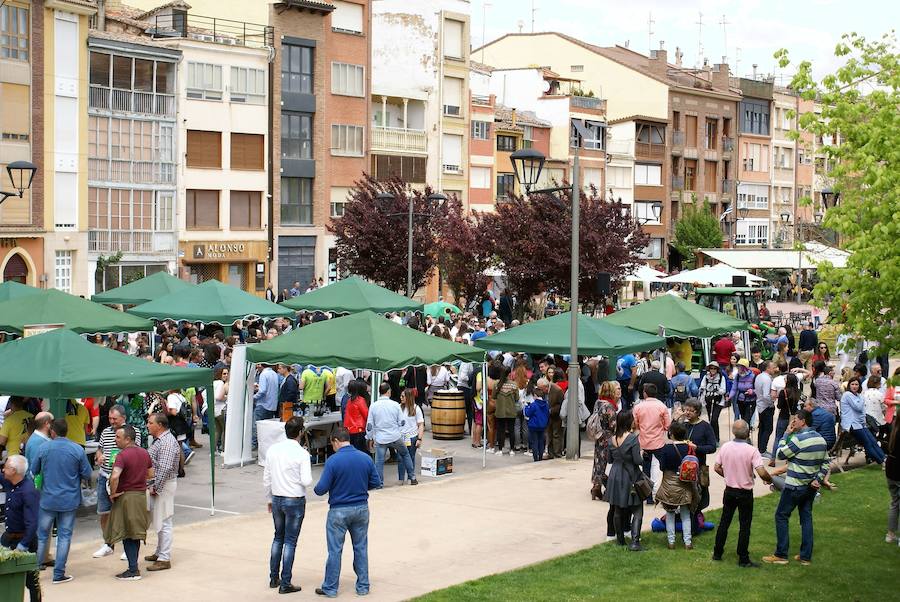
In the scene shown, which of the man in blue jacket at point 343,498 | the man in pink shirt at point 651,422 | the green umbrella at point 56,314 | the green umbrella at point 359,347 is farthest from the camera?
the green umbrella at point 56,314

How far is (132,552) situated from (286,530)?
1788 millimetres

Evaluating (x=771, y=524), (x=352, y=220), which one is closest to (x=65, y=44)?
(x=352, y=220)

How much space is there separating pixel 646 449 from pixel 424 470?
4477mm

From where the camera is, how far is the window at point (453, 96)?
7088 centimetres

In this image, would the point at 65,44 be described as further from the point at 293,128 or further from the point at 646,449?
the point at 646,449

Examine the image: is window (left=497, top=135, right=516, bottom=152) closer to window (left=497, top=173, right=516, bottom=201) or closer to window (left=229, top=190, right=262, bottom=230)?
window (left=497, top=173, right=516, bottom=201)

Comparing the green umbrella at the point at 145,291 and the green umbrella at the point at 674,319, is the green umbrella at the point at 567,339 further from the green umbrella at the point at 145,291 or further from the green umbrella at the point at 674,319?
the green umbrella at the point at 145,291

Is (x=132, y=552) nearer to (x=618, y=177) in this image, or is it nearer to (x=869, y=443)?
(x=869, y=443)

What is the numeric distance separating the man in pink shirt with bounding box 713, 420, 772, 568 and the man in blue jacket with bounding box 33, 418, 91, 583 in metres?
7.01

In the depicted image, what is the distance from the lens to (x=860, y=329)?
13.7m

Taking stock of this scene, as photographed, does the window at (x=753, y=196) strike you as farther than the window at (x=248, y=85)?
Yes

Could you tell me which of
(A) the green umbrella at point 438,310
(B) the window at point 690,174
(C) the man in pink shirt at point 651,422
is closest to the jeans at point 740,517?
(C) the man in pink shirt at point 651,422

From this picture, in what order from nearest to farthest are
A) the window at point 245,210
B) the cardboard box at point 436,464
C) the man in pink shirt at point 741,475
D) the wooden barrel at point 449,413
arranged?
1. the man in pink shirt at point 741,475
2. the cardboard box at point 436,464
3. the wooden barrel at point 449,413
4. the window at point 245,210

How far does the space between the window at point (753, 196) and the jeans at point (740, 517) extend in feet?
280
